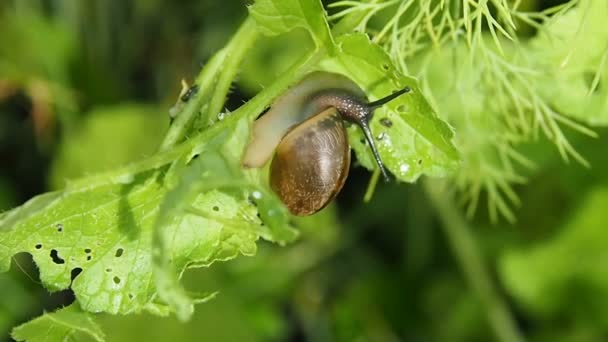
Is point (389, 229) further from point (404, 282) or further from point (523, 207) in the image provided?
point (523, 207)

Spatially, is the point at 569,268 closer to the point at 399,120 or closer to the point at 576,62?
the point at 576,62

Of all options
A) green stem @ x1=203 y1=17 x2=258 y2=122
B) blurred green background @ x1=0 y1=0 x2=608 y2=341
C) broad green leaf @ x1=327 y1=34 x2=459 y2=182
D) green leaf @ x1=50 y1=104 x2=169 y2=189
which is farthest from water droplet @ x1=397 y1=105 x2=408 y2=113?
green leaf @ x1=50 y1=104 x2=169 y2=189

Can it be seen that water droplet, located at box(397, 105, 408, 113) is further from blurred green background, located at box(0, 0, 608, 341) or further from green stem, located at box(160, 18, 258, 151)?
blurred green background, located at box(0, 0, 608, 341)

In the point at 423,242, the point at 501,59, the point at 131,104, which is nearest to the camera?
the point at 501,59

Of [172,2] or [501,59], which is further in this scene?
[172,2]

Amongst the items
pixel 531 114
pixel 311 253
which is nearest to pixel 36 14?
pixel 311 253

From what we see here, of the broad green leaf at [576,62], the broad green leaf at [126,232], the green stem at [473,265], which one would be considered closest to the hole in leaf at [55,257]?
the broad green leaf at [126,232]
